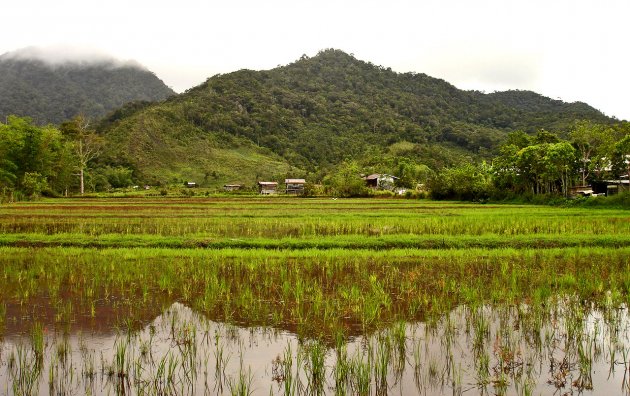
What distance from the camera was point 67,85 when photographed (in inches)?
5659

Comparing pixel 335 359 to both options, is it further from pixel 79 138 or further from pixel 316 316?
pixel 79 138

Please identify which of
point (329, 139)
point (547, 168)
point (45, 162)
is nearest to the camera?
point (547, 168)

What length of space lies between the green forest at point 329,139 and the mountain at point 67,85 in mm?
25552

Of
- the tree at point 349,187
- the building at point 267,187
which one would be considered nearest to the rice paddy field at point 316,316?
the tree at point 349,187

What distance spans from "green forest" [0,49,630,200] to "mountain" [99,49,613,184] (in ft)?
1.13

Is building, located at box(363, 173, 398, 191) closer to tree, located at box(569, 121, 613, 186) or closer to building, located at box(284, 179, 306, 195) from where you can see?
building, located at box(284, 179, 306, 195)

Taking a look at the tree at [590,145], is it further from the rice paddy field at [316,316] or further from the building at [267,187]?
the building at [267,187]

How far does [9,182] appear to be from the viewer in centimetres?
4166

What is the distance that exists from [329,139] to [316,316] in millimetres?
96549

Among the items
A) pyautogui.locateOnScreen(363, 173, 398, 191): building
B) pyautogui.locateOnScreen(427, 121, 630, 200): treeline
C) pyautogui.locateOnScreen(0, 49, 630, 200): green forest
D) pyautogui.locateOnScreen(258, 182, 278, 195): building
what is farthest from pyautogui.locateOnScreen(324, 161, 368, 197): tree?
pyautogui.locateOnScreen(258, 182, 278, 195): building

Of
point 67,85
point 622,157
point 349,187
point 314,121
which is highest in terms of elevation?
point 67,85

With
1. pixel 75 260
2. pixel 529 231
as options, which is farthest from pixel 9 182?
pixel 529 231

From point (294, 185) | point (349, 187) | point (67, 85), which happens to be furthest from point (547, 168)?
point (67, 85)

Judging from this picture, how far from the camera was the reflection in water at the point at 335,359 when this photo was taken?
4957 millimetres
